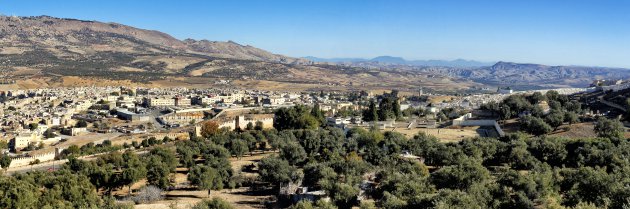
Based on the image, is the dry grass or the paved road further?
the paved road

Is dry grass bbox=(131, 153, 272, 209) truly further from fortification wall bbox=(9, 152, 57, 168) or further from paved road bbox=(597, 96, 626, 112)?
paved road bbox=(597, 96, 626, 112)

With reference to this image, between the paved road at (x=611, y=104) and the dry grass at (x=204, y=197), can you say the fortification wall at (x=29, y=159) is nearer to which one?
the dry grass at (x=204, y=197)

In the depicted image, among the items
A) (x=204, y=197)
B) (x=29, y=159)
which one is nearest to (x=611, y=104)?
(x=204, y=197)

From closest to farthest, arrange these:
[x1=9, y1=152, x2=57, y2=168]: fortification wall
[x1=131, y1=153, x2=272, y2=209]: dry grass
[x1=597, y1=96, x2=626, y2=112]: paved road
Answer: [x1=131, y1=153, x2=272, y2=209]: dry grass
[x1=9, y1=152, x2=57, y2=168]: fortification wall
[x1=597, y1=96, x2=626, y2=112]: paved road

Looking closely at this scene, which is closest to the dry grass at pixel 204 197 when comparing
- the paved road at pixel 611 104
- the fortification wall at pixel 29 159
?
the fortification wall at pixel 29 159

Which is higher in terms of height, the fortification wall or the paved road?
the paved road

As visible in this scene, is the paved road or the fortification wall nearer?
the fortification wall

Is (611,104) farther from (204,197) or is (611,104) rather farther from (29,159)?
(29,159)

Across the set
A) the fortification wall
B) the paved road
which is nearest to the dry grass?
the fortification wall

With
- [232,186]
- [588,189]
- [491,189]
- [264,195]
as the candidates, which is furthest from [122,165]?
[588,189]

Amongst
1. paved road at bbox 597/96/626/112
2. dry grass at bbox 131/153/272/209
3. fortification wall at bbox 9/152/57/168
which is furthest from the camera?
paved road at bbox 597/96/626/112

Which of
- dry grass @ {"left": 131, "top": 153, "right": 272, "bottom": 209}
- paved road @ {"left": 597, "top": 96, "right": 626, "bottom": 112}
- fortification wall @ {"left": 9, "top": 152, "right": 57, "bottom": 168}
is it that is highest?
paved road @ {"left": 597, "top": 96, "right": 626, "bottom": 112}
